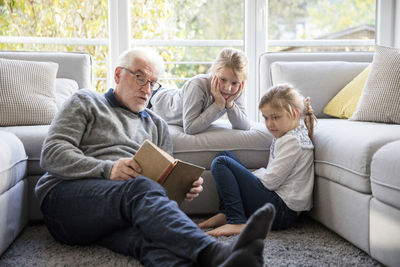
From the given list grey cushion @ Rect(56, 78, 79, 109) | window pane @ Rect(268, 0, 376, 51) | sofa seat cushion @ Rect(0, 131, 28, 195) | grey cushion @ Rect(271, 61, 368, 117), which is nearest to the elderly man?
sofa seat cushion @ Rect(0, 131, 28, 195)

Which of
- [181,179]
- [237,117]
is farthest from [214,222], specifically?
[237,117]

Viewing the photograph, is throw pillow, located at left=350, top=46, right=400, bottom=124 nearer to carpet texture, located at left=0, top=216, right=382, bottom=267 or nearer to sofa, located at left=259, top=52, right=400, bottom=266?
sofa, located at left=259, top=52, right=400, bottom=266

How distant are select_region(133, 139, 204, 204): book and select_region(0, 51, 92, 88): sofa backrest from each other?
58.8 inches

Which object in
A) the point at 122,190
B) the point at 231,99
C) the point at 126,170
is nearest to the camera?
the point at 122,190

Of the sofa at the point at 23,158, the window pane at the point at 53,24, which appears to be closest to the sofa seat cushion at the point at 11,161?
the sofa at the point at 23,158

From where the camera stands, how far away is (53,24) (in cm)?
373

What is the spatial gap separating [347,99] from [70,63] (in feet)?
5.98

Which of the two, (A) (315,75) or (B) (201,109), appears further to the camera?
(A) (315,75)

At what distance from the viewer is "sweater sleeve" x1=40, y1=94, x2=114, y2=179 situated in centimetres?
172

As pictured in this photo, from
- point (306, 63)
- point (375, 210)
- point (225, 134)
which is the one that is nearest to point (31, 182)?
point (225, 134)

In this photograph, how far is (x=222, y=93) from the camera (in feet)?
7.89

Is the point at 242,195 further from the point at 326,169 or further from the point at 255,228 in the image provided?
the point at 255,228

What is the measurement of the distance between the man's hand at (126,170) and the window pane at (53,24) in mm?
2234

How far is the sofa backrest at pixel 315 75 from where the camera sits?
303 centimetres
